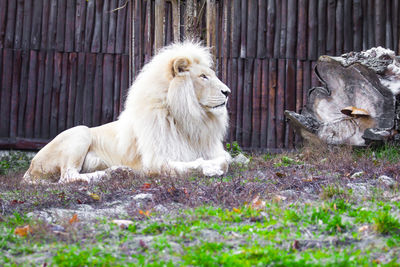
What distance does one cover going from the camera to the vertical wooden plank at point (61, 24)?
10.9 metres

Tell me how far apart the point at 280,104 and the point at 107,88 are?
372 cm

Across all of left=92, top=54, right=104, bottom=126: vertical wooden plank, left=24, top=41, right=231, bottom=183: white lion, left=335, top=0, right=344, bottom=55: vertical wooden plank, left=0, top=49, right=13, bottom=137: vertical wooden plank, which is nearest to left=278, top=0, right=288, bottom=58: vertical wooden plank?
left=335, top=0, right=344, bottom=55: vertical wooden plank

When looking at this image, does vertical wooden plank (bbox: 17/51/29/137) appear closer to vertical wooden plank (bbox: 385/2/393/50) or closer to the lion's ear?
the lion's ear

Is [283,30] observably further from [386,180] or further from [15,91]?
[386,180]

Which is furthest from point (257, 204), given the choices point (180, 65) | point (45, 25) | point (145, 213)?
point (45, 25)

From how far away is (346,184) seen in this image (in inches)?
203

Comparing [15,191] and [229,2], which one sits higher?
[229,2]

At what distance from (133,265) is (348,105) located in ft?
19.0

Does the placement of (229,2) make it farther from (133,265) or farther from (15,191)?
(133,265)

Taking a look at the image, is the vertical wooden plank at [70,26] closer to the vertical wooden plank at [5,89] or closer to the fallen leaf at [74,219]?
the vertical wooden plank at [5,89]

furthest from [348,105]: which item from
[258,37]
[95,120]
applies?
[95,120]

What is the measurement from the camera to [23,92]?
Answer: 1098cm

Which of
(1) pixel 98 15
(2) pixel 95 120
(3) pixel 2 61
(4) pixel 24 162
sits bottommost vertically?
(4) pixel 24 162

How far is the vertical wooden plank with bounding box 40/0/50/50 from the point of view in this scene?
10.9m
